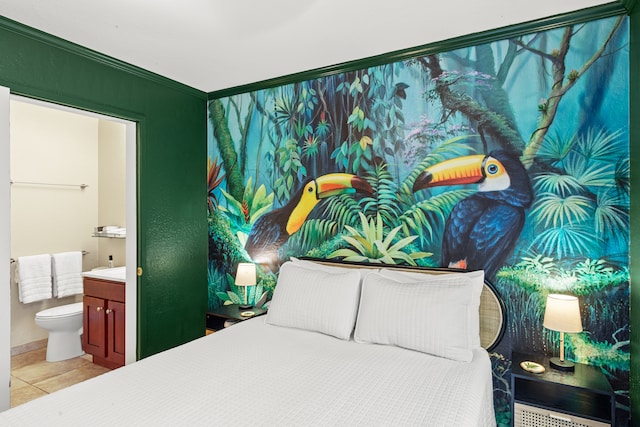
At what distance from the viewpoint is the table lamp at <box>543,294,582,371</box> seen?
190 centimetres

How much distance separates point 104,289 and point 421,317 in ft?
9.03

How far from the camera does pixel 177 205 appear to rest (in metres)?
3.21

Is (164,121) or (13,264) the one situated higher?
(164,121)

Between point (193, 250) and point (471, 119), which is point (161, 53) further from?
point (471, 119)

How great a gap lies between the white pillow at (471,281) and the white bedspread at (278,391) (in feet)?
0.46

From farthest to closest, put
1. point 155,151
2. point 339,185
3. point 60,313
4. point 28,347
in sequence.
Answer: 1. point 28,347
2. point 60,313
3. point 155,151
4. point 339,185

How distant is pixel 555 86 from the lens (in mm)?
2156

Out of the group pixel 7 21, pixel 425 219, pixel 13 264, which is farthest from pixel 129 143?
pixel 425 219

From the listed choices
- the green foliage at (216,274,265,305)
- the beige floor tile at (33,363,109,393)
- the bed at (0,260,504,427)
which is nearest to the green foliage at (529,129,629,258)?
the bed at (0,260,504,427)

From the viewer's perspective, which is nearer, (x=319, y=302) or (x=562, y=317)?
(x=562, y=317)

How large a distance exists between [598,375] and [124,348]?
334 centimetres

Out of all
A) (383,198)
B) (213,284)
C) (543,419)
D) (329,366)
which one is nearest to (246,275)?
(213,284)

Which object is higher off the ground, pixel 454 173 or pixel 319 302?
pixel 454 173

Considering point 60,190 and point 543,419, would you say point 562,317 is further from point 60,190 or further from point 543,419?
point 60,190
